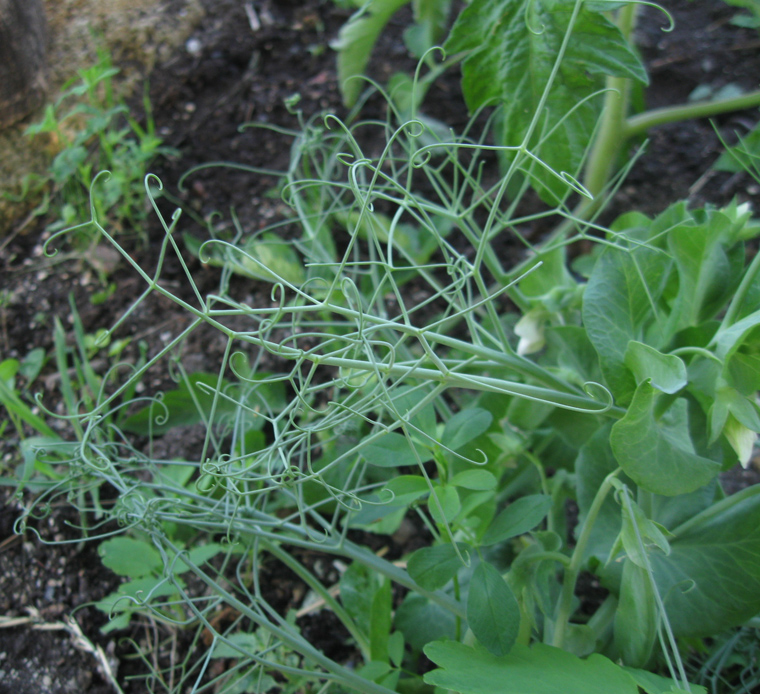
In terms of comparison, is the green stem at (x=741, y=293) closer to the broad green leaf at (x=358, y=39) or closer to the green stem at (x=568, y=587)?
the green stem at (x=568, y=587)

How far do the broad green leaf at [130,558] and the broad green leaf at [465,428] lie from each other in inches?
14.1

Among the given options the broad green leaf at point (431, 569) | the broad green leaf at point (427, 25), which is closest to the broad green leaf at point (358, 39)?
the broad green leaf at point (427, 25)

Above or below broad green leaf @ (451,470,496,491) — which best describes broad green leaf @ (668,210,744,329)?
above

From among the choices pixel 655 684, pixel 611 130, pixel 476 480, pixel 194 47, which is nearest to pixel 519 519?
pixel 476 480

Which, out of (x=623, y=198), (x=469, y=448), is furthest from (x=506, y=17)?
(x=623, y=198)

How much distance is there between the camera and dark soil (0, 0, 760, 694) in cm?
72

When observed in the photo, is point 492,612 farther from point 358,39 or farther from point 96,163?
point 96,163

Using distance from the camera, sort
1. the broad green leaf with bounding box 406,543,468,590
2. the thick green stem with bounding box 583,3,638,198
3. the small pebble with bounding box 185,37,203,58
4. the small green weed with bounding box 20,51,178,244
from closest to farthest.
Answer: the broad green leaf with bounding box 406,543,468,590 → the thick green stem with bounding box 583,3,638,198 → the small green weed with bounding box 20,51,178,244 → the small pebble with bounding box 185,37,203,58

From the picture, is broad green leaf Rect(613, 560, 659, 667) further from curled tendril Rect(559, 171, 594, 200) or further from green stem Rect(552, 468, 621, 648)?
curled tendril Rect(559, 171, 594, 200)

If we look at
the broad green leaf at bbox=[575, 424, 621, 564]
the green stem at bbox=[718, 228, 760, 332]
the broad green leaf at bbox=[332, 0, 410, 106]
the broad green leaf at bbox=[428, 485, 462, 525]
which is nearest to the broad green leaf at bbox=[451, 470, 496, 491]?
the broad green leaf at bbox=[428, 485, 462, 525]

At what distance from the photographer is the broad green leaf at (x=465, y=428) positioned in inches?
22.7

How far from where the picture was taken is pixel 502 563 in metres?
0.66

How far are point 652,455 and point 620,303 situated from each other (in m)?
0.16

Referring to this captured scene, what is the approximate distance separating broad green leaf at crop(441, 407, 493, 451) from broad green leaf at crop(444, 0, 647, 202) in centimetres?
24
